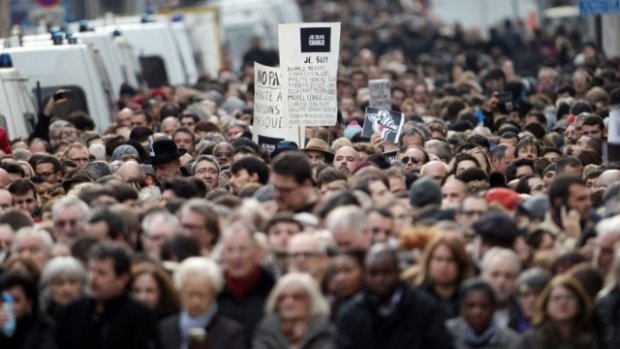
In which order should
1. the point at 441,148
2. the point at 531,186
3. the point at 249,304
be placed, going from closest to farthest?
the point at 249,304, the point at 531,186, the point at 441,148

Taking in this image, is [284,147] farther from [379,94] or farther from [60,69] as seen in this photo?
[60,69]

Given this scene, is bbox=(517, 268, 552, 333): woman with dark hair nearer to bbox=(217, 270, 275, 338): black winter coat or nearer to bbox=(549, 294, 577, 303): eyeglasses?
bbox=(549, 294, 577, 303): eyeglasses

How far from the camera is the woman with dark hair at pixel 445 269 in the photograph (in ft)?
42.2

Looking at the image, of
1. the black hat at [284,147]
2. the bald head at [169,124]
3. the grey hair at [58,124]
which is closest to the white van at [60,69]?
the grey hair at [58,124]

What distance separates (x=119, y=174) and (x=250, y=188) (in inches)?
123

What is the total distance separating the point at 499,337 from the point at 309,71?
957 centimetres

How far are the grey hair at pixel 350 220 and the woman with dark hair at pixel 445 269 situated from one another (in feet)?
1.54

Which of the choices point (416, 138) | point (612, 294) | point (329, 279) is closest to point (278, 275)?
point (329, 279)

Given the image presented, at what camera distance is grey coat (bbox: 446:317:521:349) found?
1230 cm

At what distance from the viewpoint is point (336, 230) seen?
13211mm

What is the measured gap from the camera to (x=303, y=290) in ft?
40.2

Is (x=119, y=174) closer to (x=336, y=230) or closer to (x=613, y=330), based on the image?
(x=336, y=230)

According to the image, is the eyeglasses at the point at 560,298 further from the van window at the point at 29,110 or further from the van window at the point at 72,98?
the van window at the point at 72,98

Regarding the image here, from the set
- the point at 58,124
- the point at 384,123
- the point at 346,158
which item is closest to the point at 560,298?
the point at 346,158
